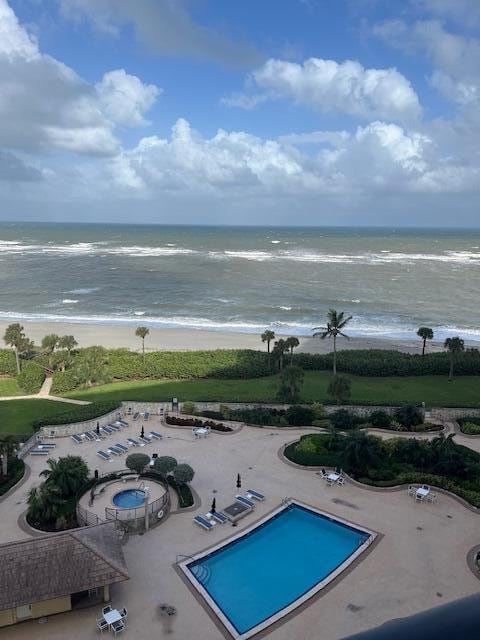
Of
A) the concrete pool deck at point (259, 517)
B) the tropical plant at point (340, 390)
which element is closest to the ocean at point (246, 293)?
the tropical plant at point (340, 390)

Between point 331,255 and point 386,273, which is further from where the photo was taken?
point 331,255

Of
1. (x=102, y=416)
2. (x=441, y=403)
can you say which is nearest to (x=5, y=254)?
(x=102, y=416)

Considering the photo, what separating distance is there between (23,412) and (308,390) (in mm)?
20997

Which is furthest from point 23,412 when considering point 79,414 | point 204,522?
point 204,522

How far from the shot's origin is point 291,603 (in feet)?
57.1

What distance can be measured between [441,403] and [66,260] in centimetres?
11107

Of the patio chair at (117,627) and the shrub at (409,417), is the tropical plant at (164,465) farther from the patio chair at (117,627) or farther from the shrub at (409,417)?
the shrub at (409,417)

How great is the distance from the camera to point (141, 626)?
53.2 ft

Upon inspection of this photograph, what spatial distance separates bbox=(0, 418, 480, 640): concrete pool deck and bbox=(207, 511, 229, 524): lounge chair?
0.33 m

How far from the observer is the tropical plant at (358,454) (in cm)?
2562

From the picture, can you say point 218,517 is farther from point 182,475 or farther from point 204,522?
point 182,475

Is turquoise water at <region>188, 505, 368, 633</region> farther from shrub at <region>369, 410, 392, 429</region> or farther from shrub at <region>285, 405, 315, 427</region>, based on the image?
shrub at <region>369, 410, 392, 429</region>

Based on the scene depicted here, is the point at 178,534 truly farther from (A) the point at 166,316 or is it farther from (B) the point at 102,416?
(A) the point at 166,316

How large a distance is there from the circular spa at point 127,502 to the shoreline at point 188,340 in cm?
2800
